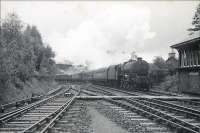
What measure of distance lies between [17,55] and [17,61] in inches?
55.1

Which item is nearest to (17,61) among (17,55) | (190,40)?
(17,55)

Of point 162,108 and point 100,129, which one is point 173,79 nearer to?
point 162,108

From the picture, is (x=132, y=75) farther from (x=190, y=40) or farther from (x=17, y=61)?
(x=17, y=61)

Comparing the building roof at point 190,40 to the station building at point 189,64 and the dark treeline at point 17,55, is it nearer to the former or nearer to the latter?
the station building at point 189,64

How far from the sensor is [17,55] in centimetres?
2517

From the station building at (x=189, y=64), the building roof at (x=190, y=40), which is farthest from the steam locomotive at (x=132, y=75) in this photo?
the building roof at (x=190, y=40)

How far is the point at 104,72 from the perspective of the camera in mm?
43812

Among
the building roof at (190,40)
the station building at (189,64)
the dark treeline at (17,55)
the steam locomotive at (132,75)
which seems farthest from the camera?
the steam locomotive at (132,75)

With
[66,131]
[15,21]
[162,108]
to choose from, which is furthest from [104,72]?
[66,131]

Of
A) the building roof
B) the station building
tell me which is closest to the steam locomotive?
the station building

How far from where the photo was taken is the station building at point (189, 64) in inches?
1011

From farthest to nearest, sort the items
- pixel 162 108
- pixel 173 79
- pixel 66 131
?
pixel 173 79 → pixel 162 108 → pixel 66 131

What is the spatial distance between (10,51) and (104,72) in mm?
24011

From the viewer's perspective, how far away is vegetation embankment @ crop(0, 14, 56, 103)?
18844 millimetres
